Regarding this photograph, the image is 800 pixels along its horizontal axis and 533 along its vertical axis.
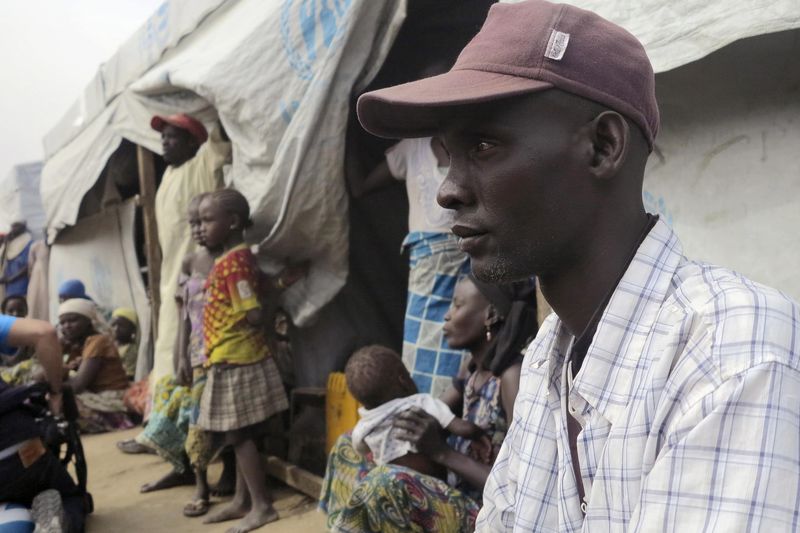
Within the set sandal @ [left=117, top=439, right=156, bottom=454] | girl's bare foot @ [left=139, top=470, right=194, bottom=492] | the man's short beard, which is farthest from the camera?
sandal @ [left=117, top=439, right=156, bottom=454]

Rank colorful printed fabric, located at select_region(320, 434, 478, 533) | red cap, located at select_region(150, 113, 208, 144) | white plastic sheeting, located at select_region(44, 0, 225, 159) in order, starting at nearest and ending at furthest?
1. colorful printed fabric, located at select_region(320, 434, 478, 533)
2. red cap, located at select_region(150, 113, 208, 144)
3. white plastic sheeting, located at select_region(44, 0, 225, 159)

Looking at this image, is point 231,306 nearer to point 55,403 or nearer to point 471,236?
point 55,403

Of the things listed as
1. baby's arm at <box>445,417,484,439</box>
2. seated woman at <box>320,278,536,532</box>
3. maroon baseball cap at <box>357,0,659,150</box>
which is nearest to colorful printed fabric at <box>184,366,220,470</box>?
seated woman at <box>320,278,536,532</box>

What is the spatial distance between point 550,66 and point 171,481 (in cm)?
403

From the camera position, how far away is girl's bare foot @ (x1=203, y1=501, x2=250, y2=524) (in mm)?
3489

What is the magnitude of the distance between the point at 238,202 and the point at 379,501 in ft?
6.25

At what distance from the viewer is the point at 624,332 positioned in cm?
90

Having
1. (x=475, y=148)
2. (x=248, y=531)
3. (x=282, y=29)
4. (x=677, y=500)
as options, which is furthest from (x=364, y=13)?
(x=677, y=500)

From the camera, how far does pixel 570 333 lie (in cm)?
111

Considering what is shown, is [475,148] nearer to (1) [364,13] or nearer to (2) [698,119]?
(2) [698,119]

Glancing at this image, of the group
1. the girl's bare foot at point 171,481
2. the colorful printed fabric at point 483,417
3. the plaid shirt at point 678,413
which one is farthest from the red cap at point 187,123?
the plaid shirt at point 678,413

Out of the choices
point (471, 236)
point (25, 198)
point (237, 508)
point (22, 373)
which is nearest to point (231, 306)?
point (237, 508)

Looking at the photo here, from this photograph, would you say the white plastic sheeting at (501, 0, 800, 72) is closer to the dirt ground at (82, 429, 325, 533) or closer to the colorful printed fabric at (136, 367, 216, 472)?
the dirt ground at (82, 429, 325, 533)

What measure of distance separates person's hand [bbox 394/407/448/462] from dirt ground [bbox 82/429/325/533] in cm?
121
